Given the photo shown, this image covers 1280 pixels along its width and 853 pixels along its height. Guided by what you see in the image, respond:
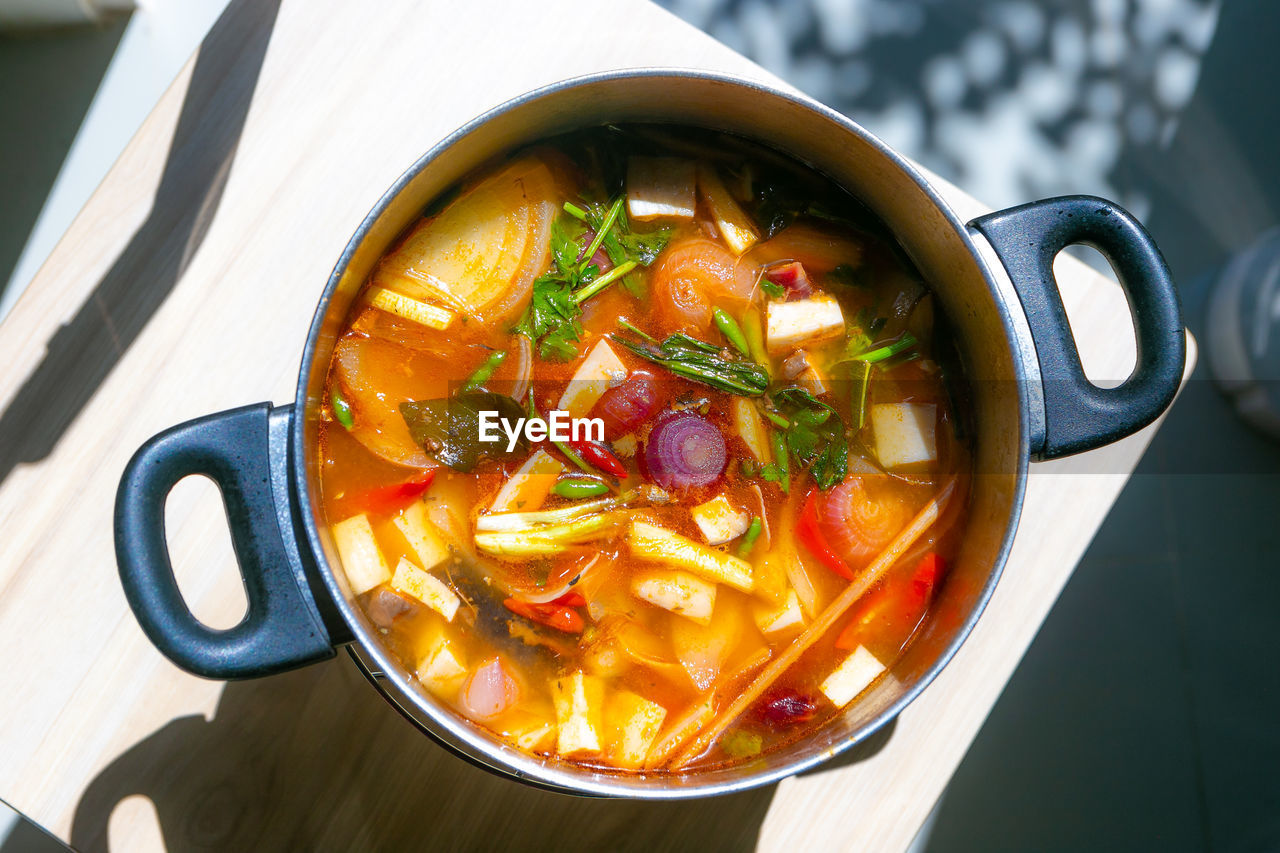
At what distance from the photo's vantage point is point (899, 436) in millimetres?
1177

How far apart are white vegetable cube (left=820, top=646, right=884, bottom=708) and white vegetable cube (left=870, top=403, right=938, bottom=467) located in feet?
0.85

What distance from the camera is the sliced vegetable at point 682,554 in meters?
1.13

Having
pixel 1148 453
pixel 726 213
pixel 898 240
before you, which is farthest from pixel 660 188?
pixel 1148 453

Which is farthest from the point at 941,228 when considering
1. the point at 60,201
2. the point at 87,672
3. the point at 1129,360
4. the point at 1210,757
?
the point at 60,201

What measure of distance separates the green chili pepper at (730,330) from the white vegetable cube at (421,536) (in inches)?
17.7

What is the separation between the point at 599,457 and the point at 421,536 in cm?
25

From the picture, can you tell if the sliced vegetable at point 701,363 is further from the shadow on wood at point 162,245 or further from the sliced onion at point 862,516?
the shadow on wood at point 162,245

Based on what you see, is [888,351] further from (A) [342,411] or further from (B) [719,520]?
(A) [342,411]

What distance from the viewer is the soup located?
1120 millimetres

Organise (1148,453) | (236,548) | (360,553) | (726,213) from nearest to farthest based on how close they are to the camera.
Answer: (236,548) < (360,553) < (726,213) < (1148,453)

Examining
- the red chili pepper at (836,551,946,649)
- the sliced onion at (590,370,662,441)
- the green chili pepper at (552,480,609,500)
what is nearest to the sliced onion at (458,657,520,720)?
the green chili pepper at (552,480,609,500)

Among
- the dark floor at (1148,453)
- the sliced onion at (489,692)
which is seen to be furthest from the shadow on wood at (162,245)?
→ the dark floor at (1148,453)

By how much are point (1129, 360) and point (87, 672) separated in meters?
1.59

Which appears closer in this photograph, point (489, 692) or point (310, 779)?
point (489, 692)
